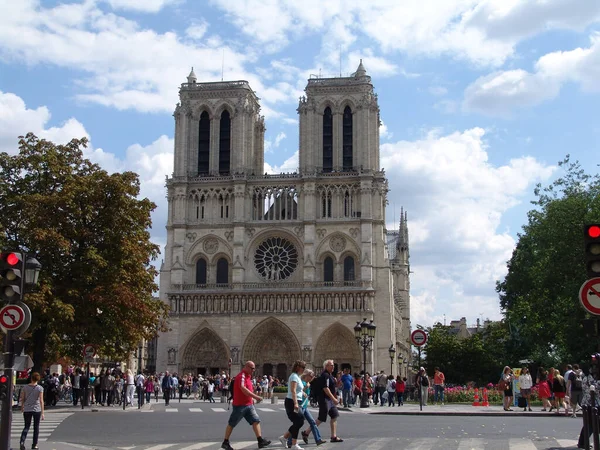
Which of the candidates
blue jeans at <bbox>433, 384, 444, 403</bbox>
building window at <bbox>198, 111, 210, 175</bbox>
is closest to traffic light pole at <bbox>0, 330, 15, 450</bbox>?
blue jeans at <bbox>433, 384, 444, 403</bbox>

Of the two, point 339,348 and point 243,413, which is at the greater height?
point 339,348

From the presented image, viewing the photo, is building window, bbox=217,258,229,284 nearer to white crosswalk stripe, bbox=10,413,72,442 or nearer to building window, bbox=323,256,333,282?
A: building window, bbox=323,256,333,282

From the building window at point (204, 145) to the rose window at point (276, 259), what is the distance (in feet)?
25.5

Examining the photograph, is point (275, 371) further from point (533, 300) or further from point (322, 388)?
point (322, 388)

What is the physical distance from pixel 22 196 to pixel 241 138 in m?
34.8

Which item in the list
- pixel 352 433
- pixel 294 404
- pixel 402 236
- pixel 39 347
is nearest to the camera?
pixel 294 404

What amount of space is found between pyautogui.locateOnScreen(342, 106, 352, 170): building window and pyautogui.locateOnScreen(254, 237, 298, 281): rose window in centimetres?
761

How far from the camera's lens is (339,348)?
61.0 metres

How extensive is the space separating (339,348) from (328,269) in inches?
234

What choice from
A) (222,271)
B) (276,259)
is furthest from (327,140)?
(222,271)

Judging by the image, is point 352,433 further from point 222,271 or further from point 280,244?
point 222,271

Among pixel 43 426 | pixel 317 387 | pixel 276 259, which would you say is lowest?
pixel 43 426

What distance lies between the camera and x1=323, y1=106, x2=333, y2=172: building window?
209ft

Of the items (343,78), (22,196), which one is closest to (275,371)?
(343,78)
